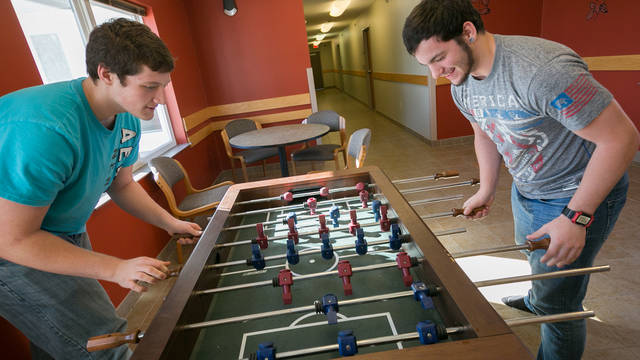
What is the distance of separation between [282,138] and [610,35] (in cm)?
399

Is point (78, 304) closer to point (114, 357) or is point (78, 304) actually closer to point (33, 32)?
point (114, 357)

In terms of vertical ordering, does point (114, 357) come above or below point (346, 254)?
below

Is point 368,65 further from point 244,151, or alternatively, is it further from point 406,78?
point 244,151

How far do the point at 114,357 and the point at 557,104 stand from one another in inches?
68.8

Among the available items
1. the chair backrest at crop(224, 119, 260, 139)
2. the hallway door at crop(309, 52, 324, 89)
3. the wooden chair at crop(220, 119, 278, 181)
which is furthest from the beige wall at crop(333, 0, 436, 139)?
the hallway door at crop(309, 52, 324, 89)

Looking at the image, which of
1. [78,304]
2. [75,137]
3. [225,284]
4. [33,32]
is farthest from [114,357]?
[33,32]

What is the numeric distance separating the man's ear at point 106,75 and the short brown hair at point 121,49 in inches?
0.5

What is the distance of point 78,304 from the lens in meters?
1.27

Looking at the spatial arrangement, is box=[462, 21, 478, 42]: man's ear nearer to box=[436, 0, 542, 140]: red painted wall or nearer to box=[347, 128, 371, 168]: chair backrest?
box=[347, 128, 371, 168]: chair backrest

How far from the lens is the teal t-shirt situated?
98 centimetres

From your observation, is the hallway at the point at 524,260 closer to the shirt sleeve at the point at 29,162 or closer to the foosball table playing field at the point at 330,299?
the foosball table playing field at the point at 330,299

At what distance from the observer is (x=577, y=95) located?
0.98 m

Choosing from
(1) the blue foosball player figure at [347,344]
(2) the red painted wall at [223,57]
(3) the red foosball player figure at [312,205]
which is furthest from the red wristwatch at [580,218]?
(2) the red painted wall at [223,57]

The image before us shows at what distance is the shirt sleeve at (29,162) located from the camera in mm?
966
